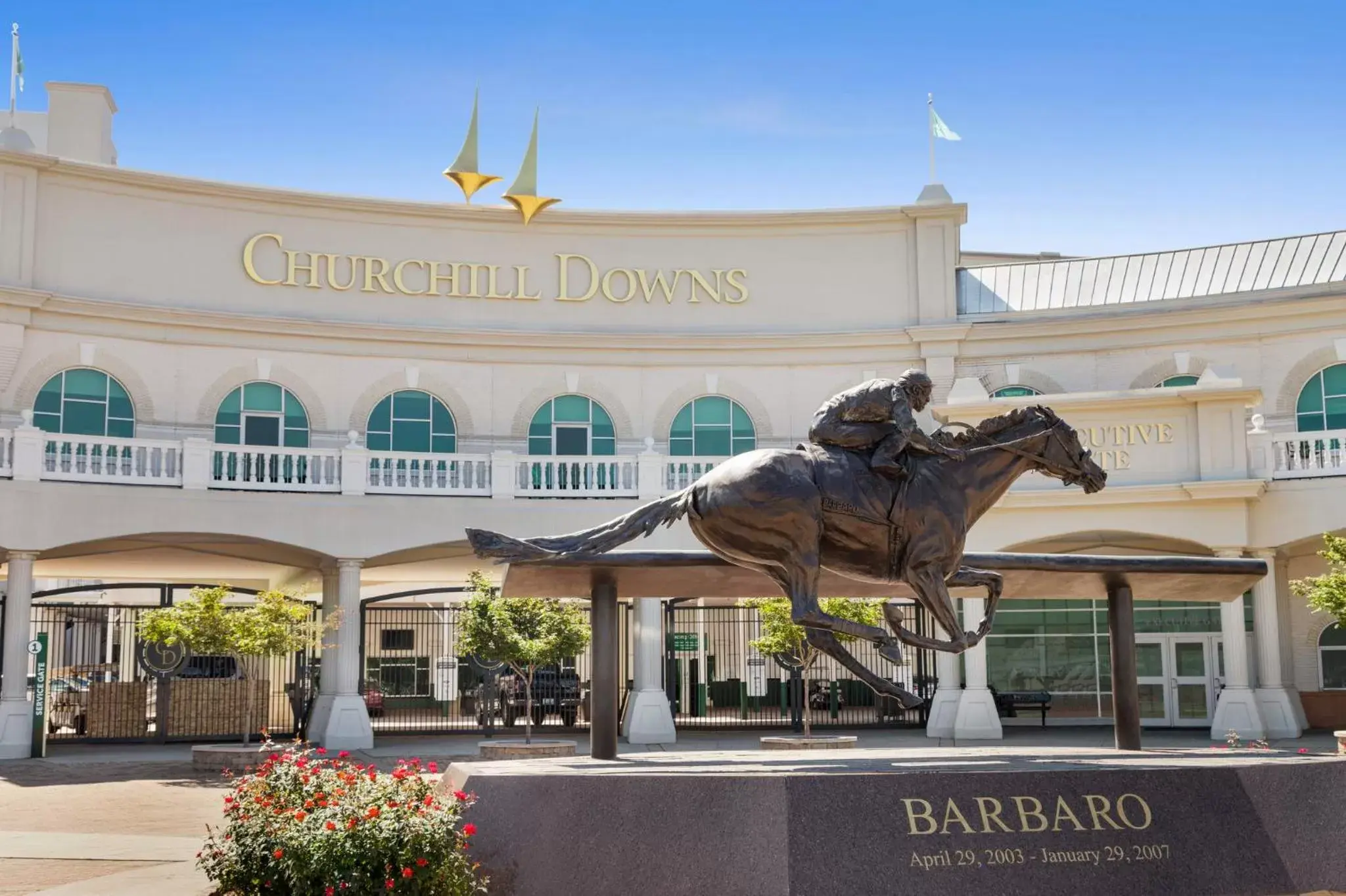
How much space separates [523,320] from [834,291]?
6.99m

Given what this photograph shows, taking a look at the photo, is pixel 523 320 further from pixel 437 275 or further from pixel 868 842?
pixel 868 842

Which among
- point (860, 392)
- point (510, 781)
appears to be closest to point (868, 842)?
point (510, 781)

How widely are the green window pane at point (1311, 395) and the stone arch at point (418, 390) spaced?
1717 cm

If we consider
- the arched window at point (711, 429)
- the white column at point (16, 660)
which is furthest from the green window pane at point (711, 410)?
the white column at point (16, 660)

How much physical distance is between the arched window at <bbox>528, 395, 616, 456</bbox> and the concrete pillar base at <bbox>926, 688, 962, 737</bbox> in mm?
8723

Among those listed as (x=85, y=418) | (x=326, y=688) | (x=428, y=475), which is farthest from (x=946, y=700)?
(x=85, y=418)

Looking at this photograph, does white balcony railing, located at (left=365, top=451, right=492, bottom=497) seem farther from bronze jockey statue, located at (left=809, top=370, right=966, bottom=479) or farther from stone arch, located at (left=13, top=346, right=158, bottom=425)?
bronze jockey statue, located at (left=809, top=370, right=966, bottom=479)

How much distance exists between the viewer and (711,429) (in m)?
31.0

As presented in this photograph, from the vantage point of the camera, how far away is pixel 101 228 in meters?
28.6

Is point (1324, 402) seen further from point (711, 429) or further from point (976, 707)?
point (711, 429)

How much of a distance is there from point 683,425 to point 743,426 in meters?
1.33

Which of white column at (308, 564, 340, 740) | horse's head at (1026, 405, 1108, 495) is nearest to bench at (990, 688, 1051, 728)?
white column at (308, 564, 340, 740)

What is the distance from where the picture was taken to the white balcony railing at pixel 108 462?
24188mm

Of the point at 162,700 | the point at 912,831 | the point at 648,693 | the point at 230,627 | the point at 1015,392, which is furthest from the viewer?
the point at 1015,392
